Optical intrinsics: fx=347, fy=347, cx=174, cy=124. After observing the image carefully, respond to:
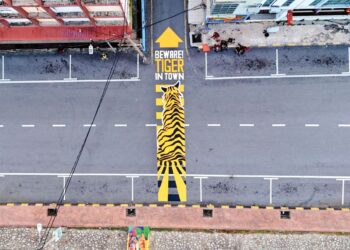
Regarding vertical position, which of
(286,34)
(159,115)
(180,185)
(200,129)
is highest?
(286,34)

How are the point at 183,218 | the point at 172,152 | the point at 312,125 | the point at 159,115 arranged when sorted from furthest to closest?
the point at 159,115 → the point at 172,152 → the point at 183,218 → the point at 312,125

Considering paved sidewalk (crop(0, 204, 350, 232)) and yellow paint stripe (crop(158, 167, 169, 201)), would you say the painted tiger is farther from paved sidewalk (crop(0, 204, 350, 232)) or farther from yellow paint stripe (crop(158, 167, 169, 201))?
paved sidewalk (crop(0, 204, 350, 232))

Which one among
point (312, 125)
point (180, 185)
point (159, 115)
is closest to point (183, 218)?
point (180, 185)

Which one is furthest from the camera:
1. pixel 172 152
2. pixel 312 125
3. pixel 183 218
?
pixel 172 152

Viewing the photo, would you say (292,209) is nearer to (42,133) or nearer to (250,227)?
(250,227)

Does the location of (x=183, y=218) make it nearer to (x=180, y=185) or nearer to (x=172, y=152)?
(x=180, y=185)

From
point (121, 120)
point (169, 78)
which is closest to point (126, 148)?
point (121, 120)

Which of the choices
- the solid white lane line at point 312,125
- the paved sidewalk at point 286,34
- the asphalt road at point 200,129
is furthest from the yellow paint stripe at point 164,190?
the paved sidewalk at point 286,34
